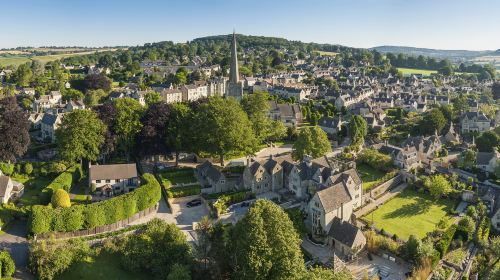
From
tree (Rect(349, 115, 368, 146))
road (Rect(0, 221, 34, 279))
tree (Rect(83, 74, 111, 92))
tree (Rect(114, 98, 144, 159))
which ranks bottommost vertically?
road (Rect(0, 221, 34, 279))

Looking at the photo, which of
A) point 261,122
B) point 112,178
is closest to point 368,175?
point 261,122

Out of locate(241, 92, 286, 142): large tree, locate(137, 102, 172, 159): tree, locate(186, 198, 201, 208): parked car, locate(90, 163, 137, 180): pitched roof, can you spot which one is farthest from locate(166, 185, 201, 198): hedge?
locate(241, 92, 286, 142): large tree

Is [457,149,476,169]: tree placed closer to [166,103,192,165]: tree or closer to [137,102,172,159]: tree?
[166,103,192,165]: tree

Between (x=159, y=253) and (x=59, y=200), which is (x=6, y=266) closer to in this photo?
(x=59, y=200)

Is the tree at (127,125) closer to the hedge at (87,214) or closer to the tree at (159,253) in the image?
the hedge at (87,214)

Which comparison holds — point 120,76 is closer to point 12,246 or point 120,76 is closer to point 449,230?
point 12,246
